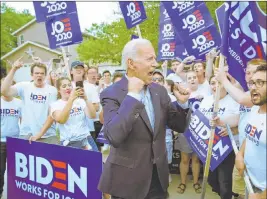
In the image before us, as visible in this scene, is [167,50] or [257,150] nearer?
[257,150]

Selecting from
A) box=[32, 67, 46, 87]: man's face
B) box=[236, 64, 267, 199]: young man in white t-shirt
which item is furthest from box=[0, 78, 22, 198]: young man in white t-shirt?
box=[236, 64, 267, 199]: young man in white t-shirt

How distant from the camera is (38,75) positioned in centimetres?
523

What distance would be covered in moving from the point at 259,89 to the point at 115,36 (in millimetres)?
28080

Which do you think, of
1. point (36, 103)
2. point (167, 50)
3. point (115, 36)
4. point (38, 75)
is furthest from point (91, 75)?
point (115, 36)

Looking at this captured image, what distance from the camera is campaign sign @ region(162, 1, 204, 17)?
5766mm

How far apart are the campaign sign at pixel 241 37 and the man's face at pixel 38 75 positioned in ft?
9.24

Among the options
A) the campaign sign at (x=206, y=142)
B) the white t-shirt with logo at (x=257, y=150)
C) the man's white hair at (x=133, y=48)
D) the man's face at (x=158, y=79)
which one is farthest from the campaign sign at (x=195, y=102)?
the man's white hair at (x=133, y=48)

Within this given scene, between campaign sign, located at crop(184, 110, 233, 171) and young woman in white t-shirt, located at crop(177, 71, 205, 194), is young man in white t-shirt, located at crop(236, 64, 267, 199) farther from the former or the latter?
young woman in white t-shirt, located at crop(177, 71, 205, 194)

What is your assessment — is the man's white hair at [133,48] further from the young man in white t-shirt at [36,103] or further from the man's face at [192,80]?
the man's face at [192,80]

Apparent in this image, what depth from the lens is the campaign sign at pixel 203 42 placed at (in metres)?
5.69

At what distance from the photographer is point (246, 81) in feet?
10.8

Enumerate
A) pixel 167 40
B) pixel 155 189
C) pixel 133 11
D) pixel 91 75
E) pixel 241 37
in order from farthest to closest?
pixel 167 40 < pixel 133 11 < pixel 91 75 < pixel 241 37 < pixel 155 189

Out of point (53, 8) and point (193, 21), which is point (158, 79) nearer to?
point (193, 21)

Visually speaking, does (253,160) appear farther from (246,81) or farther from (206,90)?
(206,90)
